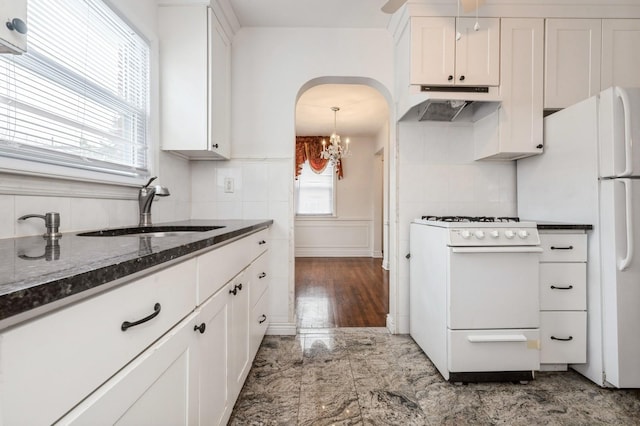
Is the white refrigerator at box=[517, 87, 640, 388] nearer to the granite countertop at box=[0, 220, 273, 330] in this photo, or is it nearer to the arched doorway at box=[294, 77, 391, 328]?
the arched doorway at box=[294, 77, 391, 328]

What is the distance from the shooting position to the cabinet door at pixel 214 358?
1055mm

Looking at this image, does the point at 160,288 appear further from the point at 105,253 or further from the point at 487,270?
the point at 487,270

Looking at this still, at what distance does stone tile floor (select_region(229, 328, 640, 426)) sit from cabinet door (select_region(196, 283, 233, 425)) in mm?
320

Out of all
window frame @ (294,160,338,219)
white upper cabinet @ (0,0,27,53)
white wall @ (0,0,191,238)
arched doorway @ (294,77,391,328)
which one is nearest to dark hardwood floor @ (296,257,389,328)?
arched doorway @ (294,77,391,328)

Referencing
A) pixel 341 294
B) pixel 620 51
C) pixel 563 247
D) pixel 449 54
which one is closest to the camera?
pixel 563 247

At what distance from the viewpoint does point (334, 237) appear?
6.51 metres

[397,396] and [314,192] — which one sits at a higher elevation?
[314,192]

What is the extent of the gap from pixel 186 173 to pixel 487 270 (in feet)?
7.28

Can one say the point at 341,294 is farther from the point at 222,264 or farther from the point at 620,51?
the point at 620,51

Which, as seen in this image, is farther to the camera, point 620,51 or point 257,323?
point 620,51

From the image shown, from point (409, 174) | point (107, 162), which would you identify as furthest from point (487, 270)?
point (107, 162)

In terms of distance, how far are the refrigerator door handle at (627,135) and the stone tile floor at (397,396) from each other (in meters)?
1.23

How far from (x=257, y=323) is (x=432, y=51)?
7.07 ft

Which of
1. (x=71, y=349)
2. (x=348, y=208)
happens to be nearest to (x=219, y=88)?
(x=71, y=349)
